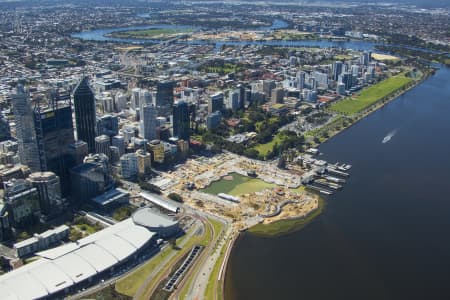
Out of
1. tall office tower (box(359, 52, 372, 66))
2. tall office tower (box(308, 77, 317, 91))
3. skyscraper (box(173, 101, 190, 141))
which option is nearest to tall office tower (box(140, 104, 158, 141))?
skyscraper (box(173, 101, 190, 141))

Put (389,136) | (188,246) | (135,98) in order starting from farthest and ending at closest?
(135,98), (389,136), (188,246)

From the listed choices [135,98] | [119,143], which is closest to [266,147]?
[119,143]

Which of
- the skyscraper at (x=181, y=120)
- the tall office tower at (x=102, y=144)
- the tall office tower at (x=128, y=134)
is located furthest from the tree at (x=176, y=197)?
the tall office tower at (x=128, y=134)

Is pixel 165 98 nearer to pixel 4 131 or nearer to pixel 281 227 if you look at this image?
pixel 4 131

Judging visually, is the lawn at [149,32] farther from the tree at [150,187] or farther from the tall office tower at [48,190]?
the tall office tower at [48,190]

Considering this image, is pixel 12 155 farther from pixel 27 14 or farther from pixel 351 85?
pixel 27 14

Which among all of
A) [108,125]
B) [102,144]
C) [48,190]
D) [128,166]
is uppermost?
[102,144]
